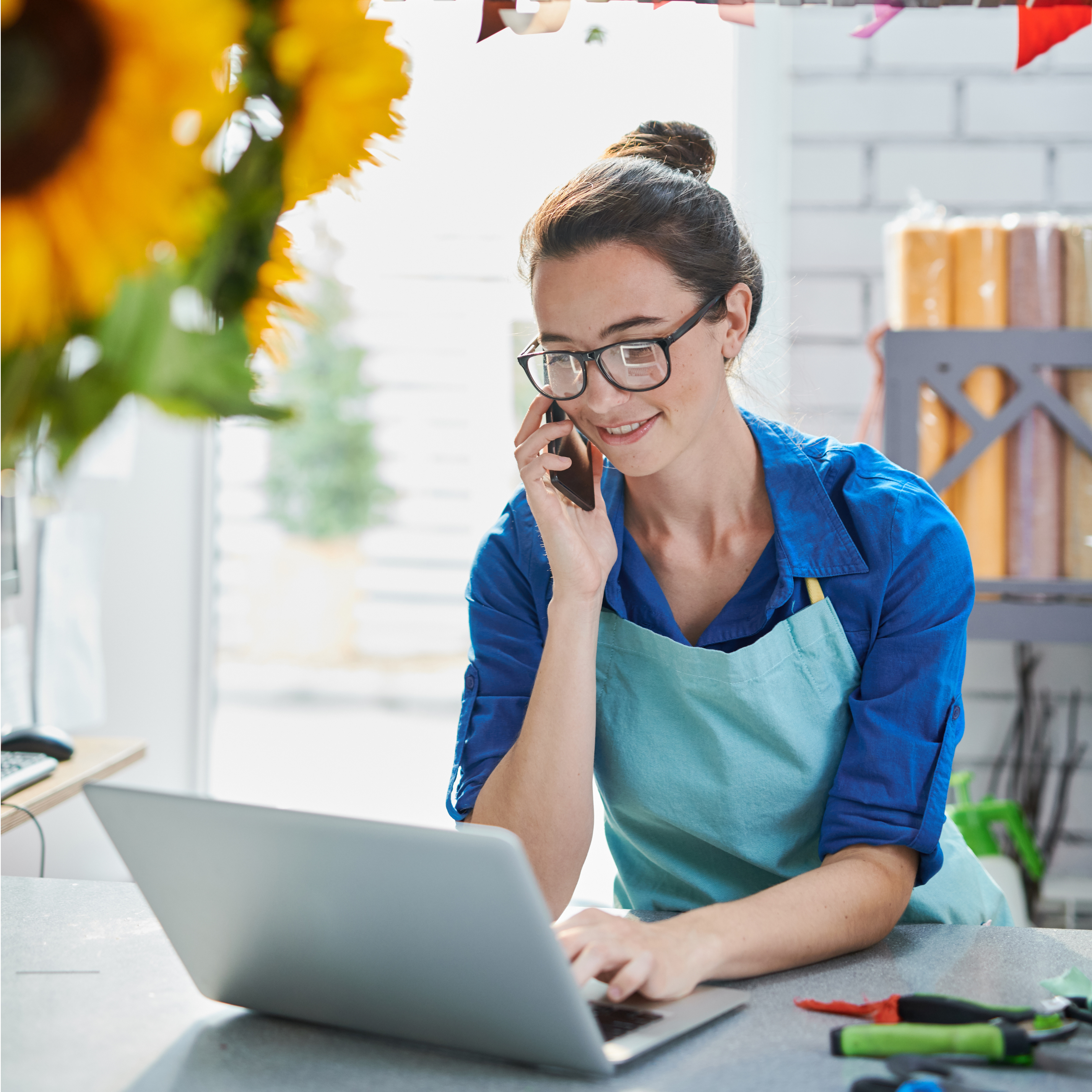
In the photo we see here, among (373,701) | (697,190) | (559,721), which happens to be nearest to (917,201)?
(697,190)

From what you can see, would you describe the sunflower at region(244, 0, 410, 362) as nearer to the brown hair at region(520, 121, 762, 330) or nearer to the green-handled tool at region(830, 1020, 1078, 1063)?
the green-handled tool at region(830, 1020, 1078, 1063)

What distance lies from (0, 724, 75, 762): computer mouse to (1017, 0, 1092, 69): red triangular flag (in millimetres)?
1513

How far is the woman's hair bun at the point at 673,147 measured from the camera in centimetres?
140

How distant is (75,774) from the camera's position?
1.69 m

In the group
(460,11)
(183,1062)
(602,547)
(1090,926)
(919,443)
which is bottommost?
(1090,926)

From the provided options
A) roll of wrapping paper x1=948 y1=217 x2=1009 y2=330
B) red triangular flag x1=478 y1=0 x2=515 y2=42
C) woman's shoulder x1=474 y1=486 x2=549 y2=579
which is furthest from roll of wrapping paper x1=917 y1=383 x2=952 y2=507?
red triangular flag x1=478 y1=0 x2=515 y2=42

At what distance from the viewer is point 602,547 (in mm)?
1328

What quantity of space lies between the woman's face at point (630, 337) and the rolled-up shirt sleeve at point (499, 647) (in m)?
0.16

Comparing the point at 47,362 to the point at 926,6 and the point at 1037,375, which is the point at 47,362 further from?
the point at 1037,375

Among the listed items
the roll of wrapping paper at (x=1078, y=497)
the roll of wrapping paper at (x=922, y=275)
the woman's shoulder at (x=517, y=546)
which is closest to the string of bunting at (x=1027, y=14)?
the woman's shoulder at (x=517, y=546)

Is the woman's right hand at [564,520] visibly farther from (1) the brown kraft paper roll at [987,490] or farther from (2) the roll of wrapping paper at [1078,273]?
(2) the roll of wrapping paper at [1078,273]

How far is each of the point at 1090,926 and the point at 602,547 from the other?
1389 millimetres

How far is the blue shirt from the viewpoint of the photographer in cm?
112

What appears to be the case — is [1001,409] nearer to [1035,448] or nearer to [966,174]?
[1035,448]
